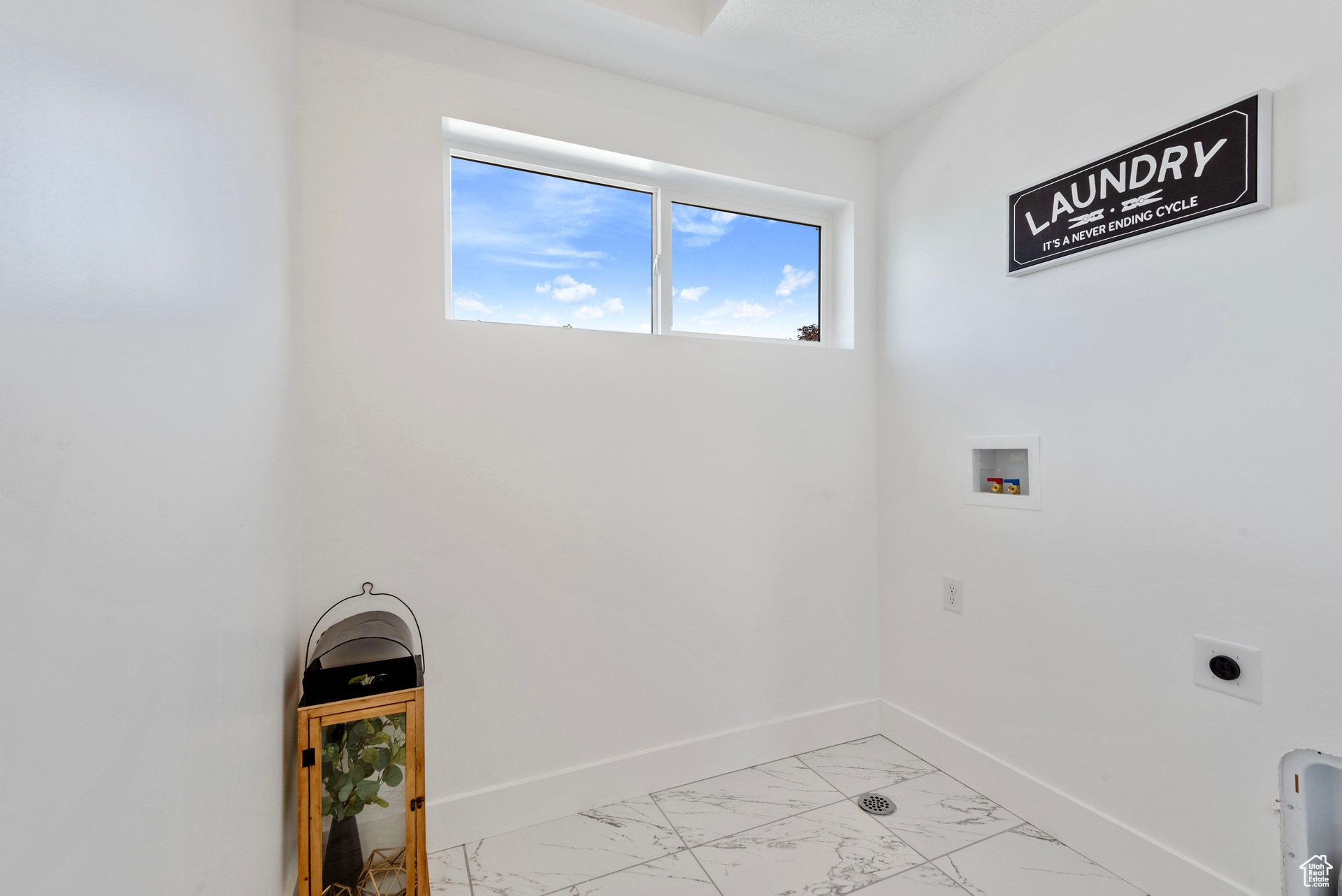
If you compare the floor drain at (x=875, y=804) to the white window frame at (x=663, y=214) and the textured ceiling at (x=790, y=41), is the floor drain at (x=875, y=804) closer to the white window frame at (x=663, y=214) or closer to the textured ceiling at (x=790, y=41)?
the white window frame at (x=663, y=214)

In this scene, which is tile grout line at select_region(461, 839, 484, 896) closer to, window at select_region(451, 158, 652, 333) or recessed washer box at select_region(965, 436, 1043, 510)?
window at select_region(451, 158, 652, 333)

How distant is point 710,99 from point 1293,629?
2.35 metres

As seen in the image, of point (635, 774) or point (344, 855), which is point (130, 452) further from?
point (635, 774)

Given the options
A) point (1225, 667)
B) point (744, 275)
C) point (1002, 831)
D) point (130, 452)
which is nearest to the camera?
point (130, 452)

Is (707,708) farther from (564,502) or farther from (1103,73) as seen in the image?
(1103,73)

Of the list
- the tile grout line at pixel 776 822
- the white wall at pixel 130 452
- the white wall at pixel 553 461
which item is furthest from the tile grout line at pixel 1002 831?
the white wall at pixel 130 452

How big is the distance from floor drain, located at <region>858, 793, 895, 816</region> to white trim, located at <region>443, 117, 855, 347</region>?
172 centimetres

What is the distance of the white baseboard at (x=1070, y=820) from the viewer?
5.24 ft

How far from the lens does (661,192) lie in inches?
91.8

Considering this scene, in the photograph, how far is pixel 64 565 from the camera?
512 millimetres

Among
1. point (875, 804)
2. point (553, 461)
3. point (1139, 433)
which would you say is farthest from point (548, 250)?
point (875, 804)

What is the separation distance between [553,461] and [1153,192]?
1.92 metres

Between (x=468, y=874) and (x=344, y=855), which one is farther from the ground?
(x=344, y=855)

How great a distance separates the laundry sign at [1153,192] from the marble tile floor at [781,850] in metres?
1.84
